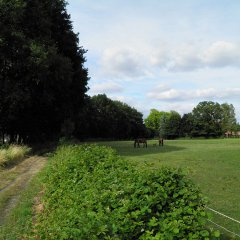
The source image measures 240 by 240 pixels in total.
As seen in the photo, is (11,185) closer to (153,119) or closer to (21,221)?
(21,221)

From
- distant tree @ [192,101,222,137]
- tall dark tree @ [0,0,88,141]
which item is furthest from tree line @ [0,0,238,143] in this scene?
distant tree @ [192,101,222,137]

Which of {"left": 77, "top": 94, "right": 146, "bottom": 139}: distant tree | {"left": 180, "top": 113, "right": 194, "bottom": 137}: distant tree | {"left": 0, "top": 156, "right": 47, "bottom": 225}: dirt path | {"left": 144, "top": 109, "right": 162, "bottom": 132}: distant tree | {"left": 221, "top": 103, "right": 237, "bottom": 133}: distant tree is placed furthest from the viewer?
{"left": 144, "top": 109, "right": 162, "bottom": 132}: distant tree

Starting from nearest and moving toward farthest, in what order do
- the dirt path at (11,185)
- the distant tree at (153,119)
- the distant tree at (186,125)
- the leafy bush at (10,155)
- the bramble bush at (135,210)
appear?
the bramble bush at (135,210) < the dirt path at (11,185) < the leafy bush at (10,155) < the distant tree at (186,125) < the distant tree at (153,119)

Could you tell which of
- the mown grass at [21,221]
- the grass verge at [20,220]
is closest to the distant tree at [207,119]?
the grass verge at [20,220]

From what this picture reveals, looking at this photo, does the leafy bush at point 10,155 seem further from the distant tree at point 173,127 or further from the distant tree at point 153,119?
the distant tree at point 153,119

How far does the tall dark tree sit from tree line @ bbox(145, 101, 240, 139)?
96553 millimetres

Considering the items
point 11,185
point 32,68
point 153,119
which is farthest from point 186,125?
point 11,185

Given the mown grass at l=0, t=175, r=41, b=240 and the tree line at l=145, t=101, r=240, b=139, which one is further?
the tree line at l=145, t=101, r=240, b=139

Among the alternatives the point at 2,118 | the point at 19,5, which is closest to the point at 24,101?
the point at 2,118

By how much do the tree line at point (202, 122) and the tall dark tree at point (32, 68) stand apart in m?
96.6

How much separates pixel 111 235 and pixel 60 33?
3288cm

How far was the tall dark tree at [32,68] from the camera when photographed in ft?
87.8

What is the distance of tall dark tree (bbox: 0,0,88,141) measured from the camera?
2675cm

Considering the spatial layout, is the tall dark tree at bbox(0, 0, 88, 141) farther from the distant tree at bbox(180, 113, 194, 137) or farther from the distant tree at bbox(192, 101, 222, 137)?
the distant tree at bbox(180, 113, 194, 137)
